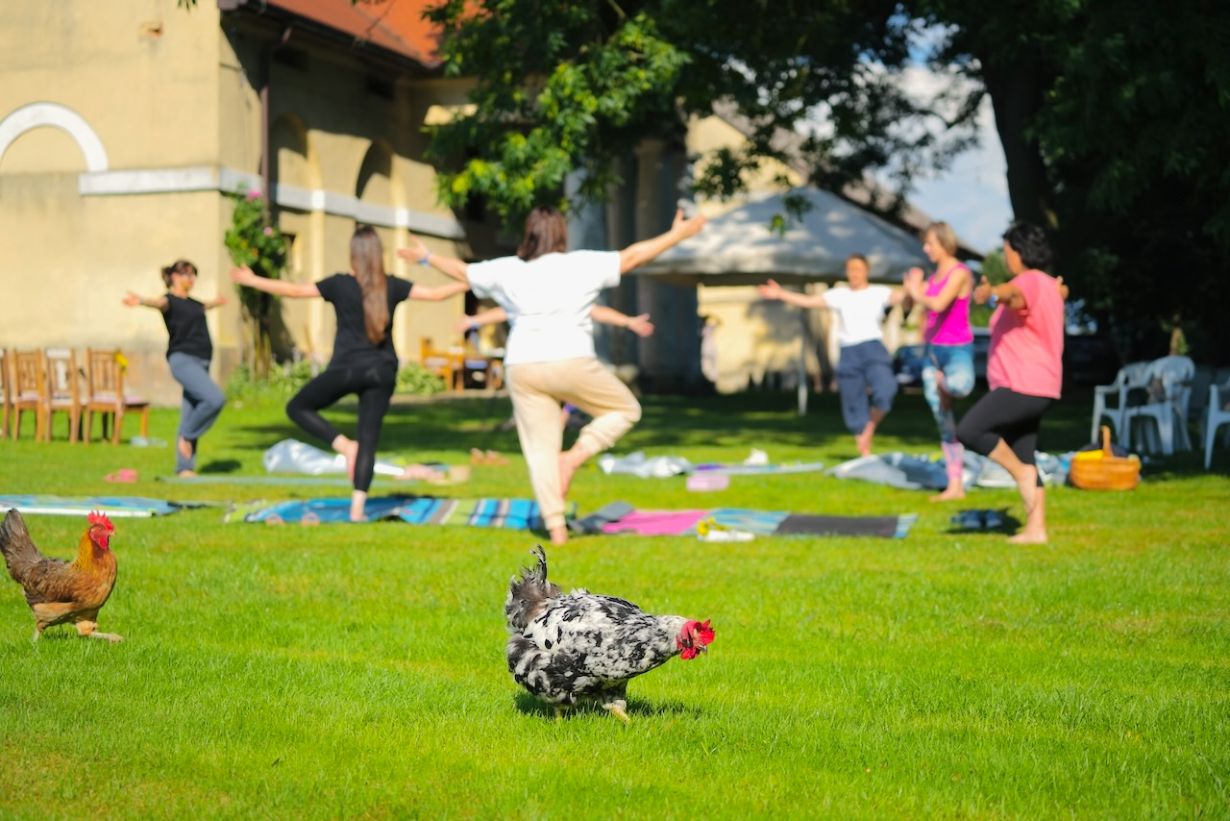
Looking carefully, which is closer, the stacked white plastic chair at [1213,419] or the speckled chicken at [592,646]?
the speckled chicken at [592,646]

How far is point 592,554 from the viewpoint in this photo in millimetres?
9680

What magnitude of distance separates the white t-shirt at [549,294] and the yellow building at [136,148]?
19743 mm

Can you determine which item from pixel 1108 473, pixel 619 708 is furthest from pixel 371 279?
pixel 1108 473

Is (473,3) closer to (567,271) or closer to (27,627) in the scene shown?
(567,271)

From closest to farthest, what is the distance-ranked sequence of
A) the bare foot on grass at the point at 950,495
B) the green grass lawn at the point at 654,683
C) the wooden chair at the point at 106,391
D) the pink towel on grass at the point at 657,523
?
1. the green grass lawn at the point at 654,683
2. the pink towel on grass at the point at 657,523
3. the bare foot on grass at the point at 950,495
4. the wooden chair at the point at 106,391

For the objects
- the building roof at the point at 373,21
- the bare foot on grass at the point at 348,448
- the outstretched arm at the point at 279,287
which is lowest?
the bare foot on grass at the point at 348,448

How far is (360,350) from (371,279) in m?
0.52

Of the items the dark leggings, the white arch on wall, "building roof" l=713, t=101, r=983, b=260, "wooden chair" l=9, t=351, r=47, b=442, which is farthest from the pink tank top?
the white arch on wall

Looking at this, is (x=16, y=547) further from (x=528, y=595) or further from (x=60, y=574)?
(x=528, y=595)

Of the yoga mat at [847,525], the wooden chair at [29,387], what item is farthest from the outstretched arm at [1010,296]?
the wooden chair at [29,387]

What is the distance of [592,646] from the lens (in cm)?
499

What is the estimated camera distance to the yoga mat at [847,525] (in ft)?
35.5

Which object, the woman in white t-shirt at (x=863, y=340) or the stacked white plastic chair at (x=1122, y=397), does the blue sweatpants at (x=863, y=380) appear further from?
the stacked white plastic chair at (x=1122, y=397)

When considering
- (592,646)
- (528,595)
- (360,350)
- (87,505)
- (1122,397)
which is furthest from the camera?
(1122,397)
